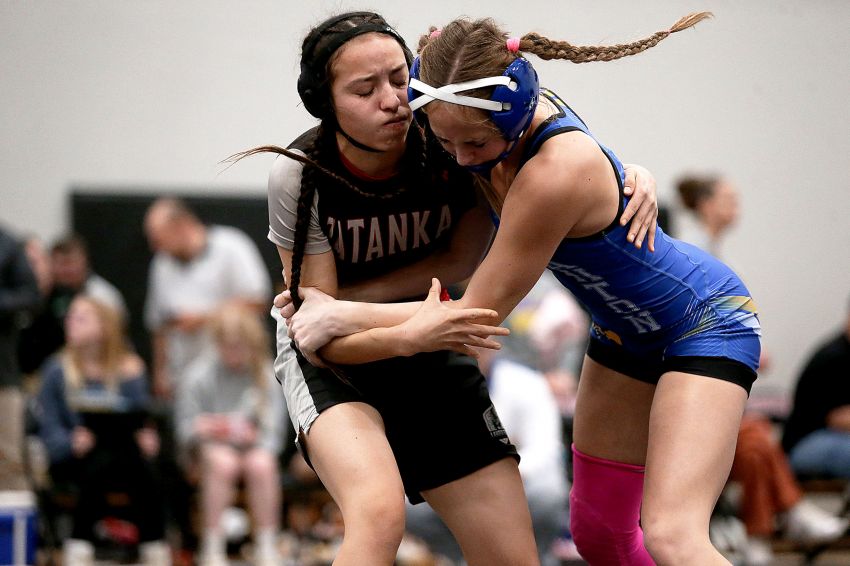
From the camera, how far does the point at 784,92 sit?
9336 millimetres

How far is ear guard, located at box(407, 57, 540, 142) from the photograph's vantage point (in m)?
2.54

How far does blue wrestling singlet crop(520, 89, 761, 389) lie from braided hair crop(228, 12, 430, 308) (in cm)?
35

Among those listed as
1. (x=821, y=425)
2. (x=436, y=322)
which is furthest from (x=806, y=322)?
(x=436, y=322)

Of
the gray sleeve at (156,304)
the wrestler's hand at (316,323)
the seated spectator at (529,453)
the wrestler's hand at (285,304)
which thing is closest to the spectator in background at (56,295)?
the gray sleeve at (156,304)

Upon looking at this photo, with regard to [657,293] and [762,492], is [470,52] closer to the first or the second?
[657,293]

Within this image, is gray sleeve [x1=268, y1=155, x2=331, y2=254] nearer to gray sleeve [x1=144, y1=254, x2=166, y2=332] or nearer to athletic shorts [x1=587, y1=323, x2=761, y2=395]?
athletic shorts [x1=587, y1=323, x2=761, y2=395]

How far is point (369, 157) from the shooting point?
2.87 meters

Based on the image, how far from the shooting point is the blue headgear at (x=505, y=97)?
2535mm

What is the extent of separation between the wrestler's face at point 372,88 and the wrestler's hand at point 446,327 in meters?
0.40

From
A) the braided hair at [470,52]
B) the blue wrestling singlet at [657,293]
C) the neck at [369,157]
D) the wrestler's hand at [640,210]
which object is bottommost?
the blue wrestling singlet at [657,293]

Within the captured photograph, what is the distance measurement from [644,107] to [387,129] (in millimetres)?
6587

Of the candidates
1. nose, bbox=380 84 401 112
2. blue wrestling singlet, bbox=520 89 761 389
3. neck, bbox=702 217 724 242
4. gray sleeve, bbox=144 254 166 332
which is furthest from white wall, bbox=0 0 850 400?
blue wrestling singlet, bbox=520 89 761 389

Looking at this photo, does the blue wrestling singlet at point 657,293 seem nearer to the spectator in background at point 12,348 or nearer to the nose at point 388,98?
the nose at point 388,98

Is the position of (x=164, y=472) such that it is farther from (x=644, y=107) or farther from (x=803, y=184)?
(x=803, y=184)
